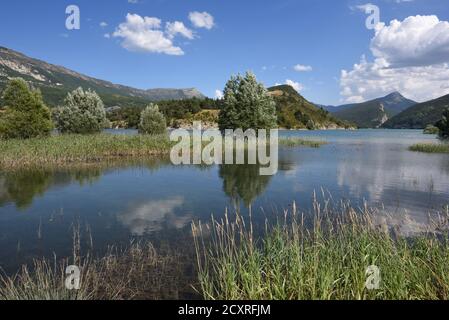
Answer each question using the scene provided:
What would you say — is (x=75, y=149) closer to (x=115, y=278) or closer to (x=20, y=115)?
(x=20, y=115)

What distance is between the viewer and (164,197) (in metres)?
18.2

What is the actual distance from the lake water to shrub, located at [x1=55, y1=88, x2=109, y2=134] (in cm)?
2130

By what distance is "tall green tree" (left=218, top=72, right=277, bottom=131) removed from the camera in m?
52.8

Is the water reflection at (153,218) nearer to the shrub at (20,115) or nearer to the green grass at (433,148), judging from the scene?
the shrub at (20,115)

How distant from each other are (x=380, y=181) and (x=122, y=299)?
20.3 metres

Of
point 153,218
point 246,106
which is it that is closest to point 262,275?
point 153,218

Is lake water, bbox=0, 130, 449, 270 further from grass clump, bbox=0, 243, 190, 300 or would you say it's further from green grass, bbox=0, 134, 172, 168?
green grass, bbox=0, 134, 172, 168

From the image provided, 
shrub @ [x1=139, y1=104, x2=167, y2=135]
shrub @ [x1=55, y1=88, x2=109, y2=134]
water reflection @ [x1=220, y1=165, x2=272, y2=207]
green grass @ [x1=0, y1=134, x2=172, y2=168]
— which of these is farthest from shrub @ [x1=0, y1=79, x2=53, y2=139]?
water reflection @ [x1=220, y1=165, x2=272, y2=207]

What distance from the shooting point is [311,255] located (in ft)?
23.8

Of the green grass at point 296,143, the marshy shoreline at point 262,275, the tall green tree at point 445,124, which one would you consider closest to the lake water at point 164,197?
the marshy shoreline at point 262,275

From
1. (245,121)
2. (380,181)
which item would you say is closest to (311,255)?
(380,181)

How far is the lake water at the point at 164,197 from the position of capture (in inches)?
464
